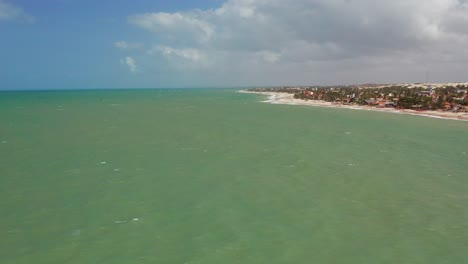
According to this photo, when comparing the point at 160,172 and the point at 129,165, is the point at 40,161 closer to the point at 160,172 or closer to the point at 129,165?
the point at 129,165

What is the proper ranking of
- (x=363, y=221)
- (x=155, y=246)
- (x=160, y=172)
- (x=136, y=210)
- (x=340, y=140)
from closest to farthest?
(x=155, y=246)
(x=363, y=221)
(x=136, y=210)
(x=160, y=172)
(x=340, y=140)

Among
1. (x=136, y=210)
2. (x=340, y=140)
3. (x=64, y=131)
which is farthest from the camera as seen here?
(x=64, y=131)

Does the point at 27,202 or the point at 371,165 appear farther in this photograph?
the point at 371,165

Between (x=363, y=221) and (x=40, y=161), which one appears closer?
(x=363, y=221)

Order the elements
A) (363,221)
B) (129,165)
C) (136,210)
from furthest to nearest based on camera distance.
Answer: (129,165) → (136,210) → (363,221)

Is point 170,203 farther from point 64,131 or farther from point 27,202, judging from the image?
point 64,131

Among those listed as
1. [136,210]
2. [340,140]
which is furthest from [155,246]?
[340,140]

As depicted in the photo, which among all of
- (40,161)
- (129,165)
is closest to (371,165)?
(129,165)
